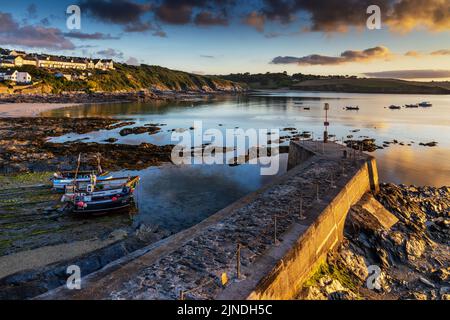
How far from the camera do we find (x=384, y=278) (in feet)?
40.9

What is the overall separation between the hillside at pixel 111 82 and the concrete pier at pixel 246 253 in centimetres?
9404

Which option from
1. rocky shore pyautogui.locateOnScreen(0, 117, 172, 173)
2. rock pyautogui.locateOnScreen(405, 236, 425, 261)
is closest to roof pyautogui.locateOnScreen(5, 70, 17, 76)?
rocky shore pyautogui.locateOnScreen(0, 117, 172, 173)

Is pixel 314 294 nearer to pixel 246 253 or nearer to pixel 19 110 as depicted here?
pixel 246 253

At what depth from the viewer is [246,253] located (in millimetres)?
10141

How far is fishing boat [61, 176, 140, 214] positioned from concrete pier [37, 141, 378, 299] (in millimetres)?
6471

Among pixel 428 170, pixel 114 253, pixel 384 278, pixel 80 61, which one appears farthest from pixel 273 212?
pixel 80 61

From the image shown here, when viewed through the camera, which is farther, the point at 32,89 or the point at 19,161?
the point at 32,89

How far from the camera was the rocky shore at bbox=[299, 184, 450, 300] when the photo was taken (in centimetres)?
1123

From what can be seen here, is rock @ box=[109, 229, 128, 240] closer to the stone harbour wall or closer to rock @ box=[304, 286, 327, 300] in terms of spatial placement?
the stone harbour wall

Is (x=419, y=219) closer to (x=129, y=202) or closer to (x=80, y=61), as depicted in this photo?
(x=129, y=202)

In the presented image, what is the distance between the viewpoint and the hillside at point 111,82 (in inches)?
3929

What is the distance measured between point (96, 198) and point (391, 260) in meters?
14.8

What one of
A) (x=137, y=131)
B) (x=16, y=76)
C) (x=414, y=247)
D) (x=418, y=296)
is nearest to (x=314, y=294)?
(x=418, y=296)
